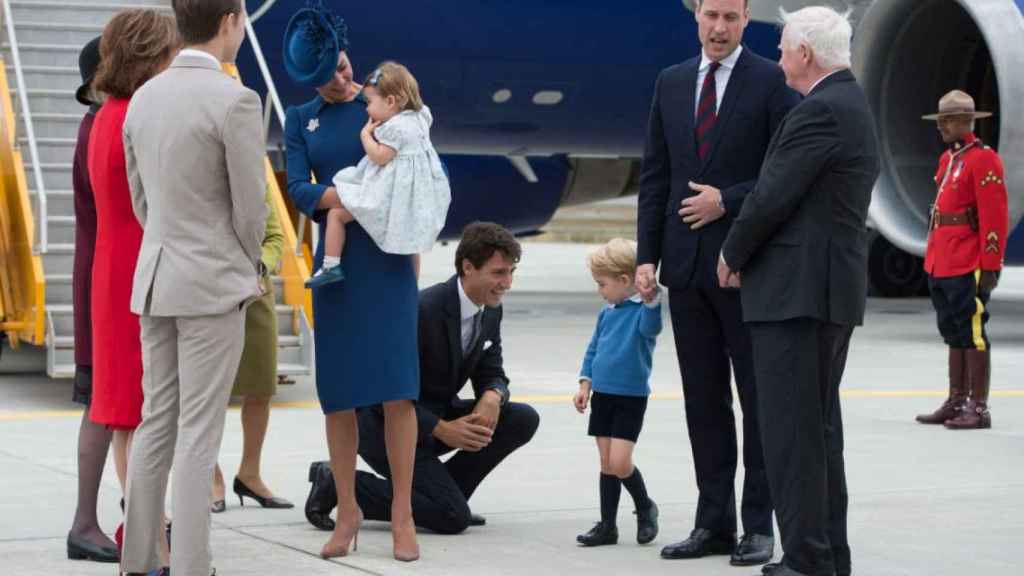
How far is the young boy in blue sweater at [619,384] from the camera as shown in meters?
4.98

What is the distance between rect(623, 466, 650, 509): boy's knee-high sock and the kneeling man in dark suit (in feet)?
1.43

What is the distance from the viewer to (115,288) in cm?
434

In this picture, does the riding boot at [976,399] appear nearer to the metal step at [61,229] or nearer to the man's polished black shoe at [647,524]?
the man's polished black shoe at [647,524]

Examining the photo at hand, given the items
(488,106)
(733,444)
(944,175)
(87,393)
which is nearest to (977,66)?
(488,106)

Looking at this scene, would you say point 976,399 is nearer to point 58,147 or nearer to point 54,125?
point 58,147

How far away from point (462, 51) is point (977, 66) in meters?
3.44

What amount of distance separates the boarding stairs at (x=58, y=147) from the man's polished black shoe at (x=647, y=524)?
327cm

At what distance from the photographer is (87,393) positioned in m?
4.91

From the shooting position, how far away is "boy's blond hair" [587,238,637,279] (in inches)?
199

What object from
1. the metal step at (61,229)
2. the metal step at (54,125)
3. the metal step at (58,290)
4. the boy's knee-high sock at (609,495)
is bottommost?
the boy's knee-high sock at (609,495)

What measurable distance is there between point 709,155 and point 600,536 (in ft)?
3.56

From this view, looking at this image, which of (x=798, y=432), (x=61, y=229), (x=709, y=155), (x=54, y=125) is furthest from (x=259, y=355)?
(x=54, y=125)

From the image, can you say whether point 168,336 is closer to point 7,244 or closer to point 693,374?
point 693,374

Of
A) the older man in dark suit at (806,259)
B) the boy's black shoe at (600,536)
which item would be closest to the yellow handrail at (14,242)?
the boy's black shoe at (600,536)
